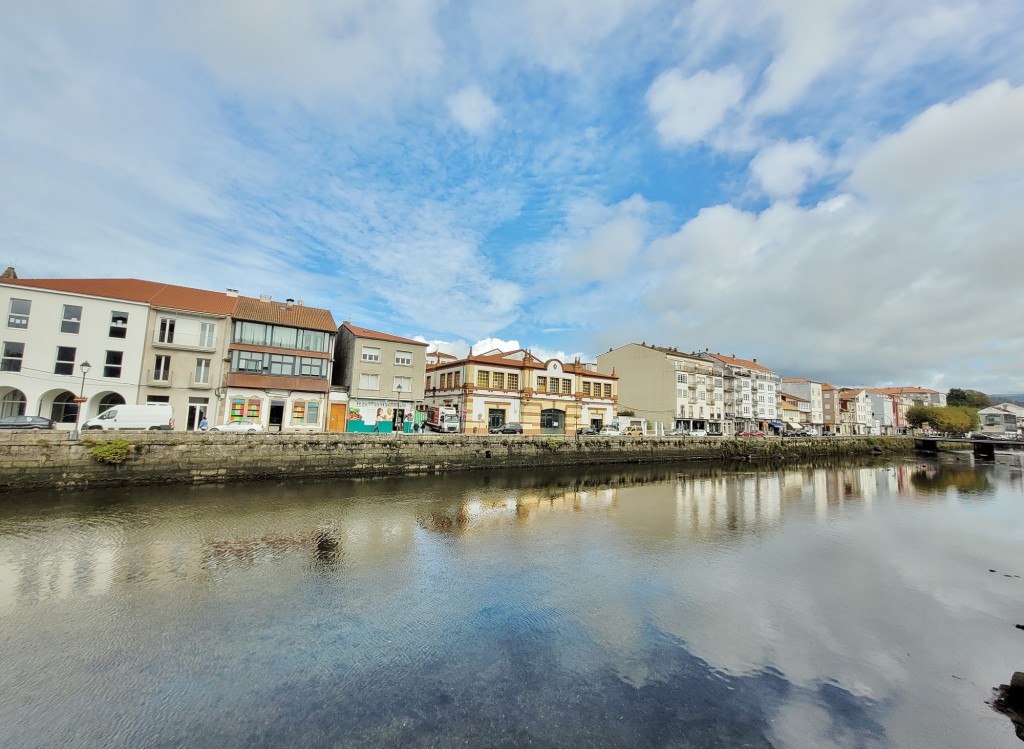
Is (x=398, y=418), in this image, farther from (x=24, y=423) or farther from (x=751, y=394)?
(x=751, y=394)

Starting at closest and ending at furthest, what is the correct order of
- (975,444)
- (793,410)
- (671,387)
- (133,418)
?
(133,418) → (671,387) → (975,444) → (793,410)

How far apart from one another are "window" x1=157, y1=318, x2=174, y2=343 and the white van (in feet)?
25.3

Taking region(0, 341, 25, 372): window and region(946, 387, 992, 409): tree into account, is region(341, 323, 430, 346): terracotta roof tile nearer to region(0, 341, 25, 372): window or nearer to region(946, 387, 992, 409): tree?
region(0, 341, 25, 372): window

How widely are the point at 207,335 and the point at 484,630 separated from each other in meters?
31.7

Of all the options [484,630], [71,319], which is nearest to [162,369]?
[71,319]

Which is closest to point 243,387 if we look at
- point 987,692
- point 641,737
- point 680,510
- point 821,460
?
point 680,510

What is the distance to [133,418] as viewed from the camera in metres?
24.0

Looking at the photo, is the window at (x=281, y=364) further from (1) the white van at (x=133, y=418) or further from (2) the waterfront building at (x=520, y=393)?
(2) the waterfront building at (x=520, y=393)

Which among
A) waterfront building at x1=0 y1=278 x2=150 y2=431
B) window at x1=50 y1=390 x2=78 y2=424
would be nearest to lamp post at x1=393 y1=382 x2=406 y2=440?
waterfront building at x1=0 y1=278 x2=150 y2=431

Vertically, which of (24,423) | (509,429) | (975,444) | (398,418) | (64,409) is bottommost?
(975,444)

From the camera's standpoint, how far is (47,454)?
19.6 meters

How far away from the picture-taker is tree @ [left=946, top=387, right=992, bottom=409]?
12619 centimetres

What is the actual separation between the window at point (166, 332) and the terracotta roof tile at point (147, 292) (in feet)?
3.42

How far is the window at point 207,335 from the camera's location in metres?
31.2
